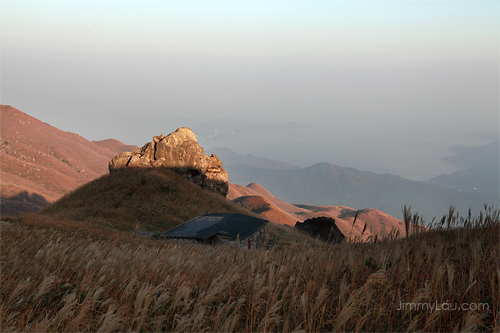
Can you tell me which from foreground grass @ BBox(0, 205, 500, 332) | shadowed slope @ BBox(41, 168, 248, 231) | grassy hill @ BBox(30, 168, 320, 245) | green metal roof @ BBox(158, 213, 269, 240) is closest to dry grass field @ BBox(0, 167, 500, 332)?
foreground grass @ BBox(0, 205, 500, 332)

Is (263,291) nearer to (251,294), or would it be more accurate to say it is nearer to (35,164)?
(251,294)

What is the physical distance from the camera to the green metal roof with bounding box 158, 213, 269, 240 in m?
24.4

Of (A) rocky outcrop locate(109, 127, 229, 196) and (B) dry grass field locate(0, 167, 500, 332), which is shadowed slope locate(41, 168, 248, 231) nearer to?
(A) rocky outcrop locate(109, 127, 229, 196)

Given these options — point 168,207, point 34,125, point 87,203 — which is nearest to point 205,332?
point 168,207

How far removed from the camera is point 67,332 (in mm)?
2639

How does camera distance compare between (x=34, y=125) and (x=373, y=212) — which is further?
(x=34, y=125)

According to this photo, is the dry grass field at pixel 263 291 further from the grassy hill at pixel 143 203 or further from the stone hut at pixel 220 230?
the grassy hill at pixel 143 203

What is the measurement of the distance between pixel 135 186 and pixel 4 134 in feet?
437

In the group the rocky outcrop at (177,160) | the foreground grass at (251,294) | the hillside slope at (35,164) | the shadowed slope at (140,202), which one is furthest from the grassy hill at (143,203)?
the hillside slope at (35,164)

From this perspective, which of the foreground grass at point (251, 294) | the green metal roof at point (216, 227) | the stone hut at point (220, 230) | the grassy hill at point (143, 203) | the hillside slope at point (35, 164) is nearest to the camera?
the foreground grass at point (251, 294)

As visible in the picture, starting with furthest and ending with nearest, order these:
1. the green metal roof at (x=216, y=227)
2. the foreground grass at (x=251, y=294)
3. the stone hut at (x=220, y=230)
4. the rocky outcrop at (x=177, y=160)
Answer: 1. the rocky outcrop at (x=177, y=160)
2. the green metal roof at (x=216, y=227)
3. the stone hut at (x=220, y=230)
4. the foreground grass at (x=251, y=294)

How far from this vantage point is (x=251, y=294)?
374cm

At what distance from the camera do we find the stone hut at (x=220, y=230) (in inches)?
949

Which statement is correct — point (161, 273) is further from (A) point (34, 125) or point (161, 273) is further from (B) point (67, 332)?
(A) point (34, 125)
